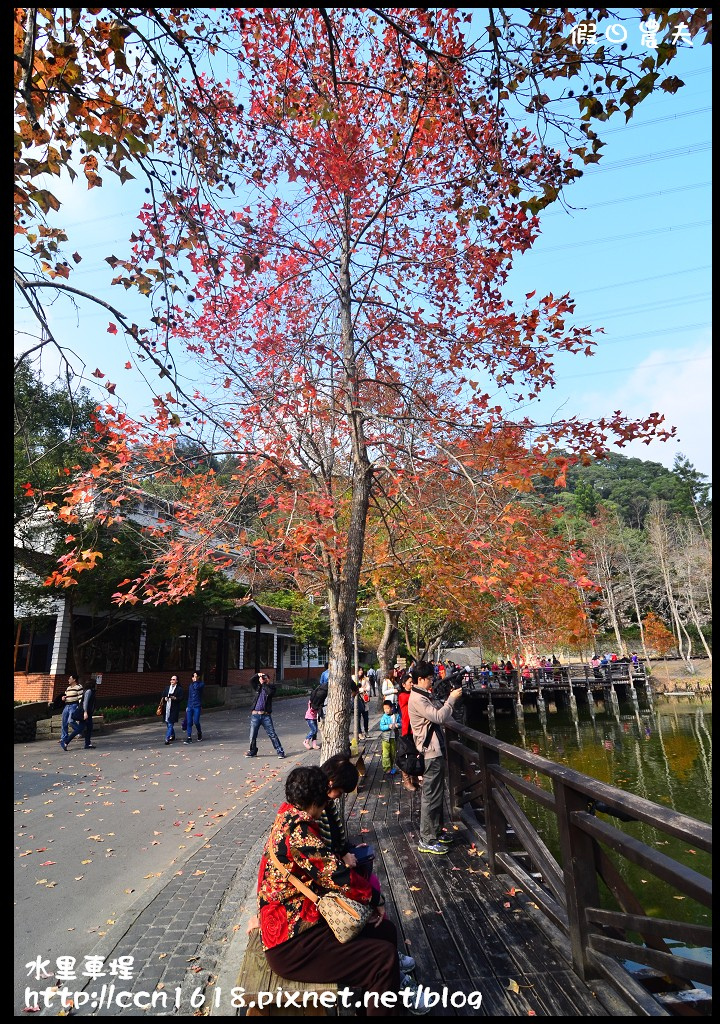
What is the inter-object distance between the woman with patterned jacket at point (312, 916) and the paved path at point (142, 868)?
73cm

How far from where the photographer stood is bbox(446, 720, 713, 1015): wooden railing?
95.8 inches

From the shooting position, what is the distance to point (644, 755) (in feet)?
60.7

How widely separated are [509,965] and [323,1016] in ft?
4.70

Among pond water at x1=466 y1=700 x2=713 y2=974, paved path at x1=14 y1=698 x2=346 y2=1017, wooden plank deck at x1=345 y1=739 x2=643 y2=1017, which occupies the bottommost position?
pond water at x1=466 y1=700 x2=713 y2=974

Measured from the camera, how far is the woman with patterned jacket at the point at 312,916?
288 cm

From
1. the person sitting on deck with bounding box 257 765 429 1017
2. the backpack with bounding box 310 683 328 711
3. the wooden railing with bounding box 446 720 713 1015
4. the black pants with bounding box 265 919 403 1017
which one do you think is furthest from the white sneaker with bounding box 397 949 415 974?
the backpack with bounding box 310 683 328 711

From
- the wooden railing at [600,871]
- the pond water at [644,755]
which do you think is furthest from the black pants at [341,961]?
the pond water at [644,755]

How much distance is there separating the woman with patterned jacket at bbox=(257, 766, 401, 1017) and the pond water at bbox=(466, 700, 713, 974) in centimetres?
210

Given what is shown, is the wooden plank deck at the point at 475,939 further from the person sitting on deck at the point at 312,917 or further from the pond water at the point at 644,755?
the pond water at the point at 644,755

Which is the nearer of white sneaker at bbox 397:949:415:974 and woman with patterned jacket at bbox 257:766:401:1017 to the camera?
woman with patterned jacket at bbox 257:766:401:1017

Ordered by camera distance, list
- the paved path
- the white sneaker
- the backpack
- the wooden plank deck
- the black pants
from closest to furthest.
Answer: the black pants, the wooden plank deck, the white sneaker, the paved path, the backpack

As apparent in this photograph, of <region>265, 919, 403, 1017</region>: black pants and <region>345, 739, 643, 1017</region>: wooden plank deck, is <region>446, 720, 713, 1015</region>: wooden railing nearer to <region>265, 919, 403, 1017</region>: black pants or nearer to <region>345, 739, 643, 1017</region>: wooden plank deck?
<region>345, 739, 643, 1017</region>: wooden plank deck

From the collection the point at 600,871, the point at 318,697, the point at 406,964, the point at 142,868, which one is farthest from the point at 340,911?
the point at 318,697

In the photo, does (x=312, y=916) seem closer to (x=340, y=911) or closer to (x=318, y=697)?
(x=340, y=911)
